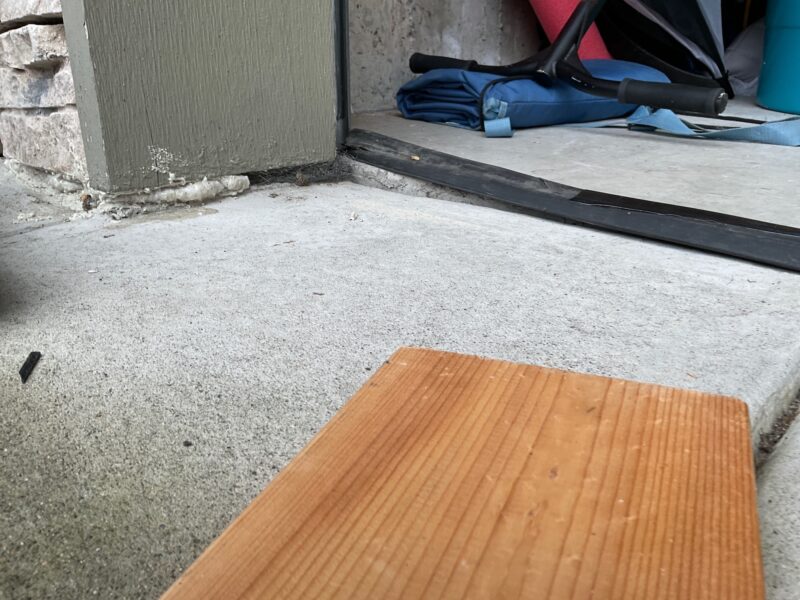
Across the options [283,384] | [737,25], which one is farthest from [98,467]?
[737,25]

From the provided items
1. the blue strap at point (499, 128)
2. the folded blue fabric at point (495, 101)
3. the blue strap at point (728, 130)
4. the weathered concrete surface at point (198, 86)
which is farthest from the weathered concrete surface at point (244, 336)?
the blue strap at point (728, 130)

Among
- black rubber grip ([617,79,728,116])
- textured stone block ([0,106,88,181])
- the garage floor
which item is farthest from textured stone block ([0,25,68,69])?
black rubber grip ([617,79,728,116])

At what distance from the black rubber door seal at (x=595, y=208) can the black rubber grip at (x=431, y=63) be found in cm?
87

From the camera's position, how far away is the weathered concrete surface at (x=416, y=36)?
9.36ft

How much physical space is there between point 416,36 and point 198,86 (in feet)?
5.89

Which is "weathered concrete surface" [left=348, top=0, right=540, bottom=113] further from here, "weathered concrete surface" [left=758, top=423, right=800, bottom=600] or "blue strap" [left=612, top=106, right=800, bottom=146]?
"weathered concrete surface" [left=758, top=423, right=800, bottom=600]

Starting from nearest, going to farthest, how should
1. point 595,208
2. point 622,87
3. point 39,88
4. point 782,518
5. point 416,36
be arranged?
1. point 782,518
2. point 595,208
3. point 39,88
4. point 622,87
5. point 416,36

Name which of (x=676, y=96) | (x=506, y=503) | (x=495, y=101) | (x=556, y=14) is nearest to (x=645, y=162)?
(x=676, y=96)

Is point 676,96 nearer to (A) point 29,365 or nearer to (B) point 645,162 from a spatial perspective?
(B) point 645,162

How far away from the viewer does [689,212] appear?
1.44 m

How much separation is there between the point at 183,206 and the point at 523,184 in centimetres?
86

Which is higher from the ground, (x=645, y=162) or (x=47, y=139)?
(x=47, y=139)

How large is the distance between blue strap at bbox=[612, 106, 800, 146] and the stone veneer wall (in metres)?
1.97

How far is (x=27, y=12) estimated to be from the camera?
1.56 m
